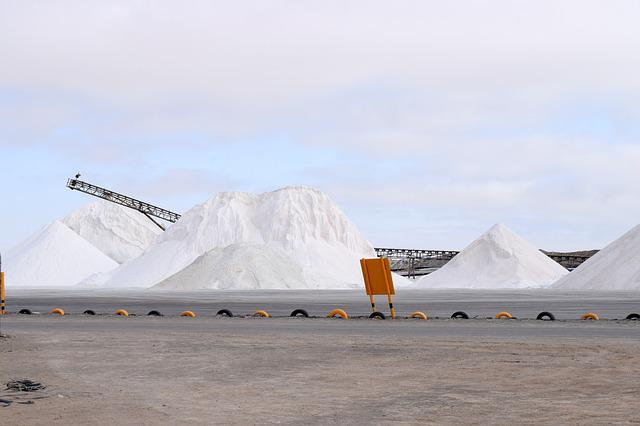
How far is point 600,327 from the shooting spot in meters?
19.3

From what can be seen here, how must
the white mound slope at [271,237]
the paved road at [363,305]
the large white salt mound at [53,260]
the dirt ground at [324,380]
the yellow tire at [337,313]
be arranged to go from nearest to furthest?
the dirt ground at [324,380], the yellow tire at [337,313], the paved road at [363,305], the white mound slope at [271,237], the large white salt mound at [53,260]

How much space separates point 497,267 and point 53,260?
183 feet

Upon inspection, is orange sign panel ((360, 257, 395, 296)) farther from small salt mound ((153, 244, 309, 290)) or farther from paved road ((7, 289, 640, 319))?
small salt mound ((153, 244, 309, 290))

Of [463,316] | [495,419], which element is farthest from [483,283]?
[495,419]

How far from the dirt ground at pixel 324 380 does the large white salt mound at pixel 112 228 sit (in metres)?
132

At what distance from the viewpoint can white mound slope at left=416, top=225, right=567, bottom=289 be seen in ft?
290

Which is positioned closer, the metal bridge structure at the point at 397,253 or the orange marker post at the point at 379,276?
the orange marker post at the point at 379,276

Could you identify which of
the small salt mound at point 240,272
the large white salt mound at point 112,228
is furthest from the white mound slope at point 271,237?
the large white salt mound at point 112,228

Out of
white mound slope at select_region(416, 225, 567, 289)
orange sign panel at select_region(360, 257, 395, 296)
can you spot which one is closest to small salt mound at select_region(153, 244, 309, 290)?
white mound slope at select_region(416, 225, 567, 289)

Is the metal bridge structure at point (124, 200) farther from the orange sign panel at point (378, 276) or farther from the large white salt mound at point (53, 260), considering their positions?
the orange sign panel at point (378, 276)

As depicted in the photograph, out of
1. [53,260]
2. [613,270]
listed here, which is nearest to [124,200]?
[53,260]

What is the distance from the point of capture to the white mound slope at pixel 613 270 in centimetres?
6172

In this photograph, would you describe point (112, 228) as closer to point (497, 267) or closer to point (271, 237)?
point (271, 237)

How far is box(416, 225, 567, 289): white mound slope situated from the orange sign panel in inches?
2517
